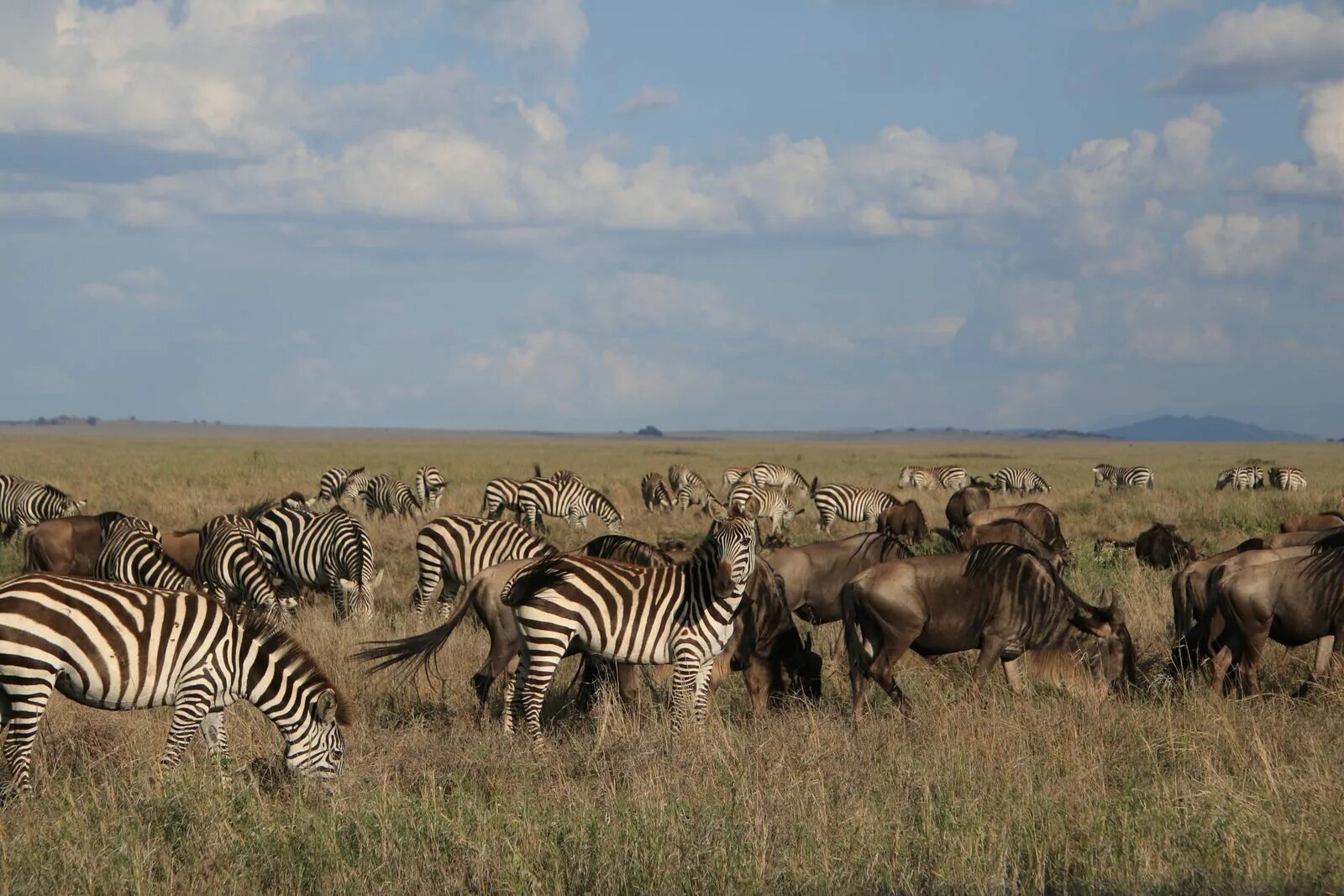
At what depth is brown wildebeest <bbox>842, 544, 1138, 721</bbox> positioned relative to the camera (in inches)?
365

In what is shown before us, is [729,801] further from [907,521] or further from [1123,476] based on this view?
[1123,476]

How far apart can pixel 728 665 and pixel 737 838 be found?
3.86 meters

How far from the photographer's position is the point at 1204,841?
595cm

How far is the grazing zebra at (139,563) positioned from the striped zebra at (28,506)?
11.1 meters

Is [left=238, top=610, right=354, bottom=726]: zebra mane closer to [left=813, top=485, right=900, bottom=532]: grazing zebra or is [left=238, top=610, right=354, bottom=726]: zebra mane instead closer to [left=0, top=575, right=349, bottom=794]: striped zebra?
[left=0, top=575, right=349, bottom=794]: striped zebra

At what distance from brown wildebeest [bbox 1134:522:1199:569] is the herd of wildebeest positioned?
290 mm

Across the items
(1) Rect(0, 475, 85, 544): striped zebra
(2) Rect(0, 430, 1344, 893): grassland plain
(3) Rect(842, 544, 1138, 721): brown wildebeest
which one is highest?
(3) Rect(842, 544, 1138, 721): brown wildebeest

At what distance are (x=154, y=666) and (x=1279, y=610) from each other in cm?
724

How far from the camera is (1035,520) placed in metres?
17.2

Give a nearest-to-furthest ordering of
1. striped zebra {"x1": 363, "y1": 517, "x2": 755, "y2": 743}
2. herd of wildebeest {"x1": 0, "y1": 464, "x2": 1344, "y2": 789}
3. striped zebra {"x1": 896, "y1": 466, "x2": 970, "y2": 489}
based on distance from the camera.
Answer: herd of wildebeest {"x1": 0, "y1": 464, "x2": 1344, "y2": 789} → striped zebra {"x1": 363, "y1": 517, "x2": 755, "y2": 743} → striped zebra {"x1": 896, "y1": 466, "x2": 970, "y2": 489}

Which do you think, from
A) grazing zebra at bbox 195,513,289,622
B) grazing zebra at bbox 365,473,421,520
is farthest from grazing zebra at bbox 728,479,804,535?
grazing zebra at bbox 195,513,289,622

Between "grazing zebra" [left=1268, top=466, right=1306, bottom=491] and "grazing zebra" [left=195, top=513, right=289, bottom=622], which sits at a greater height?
"grazing zebra" [left=1268, top=466, right=1306, bottom=491]

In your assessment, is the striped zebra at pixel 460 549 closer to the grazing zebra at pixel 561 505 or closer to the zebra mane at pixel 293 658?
the zebra mane at pixel 293 658

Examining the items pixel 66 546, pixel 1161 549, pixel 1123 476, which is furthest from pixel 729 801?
pixel 1123 476
